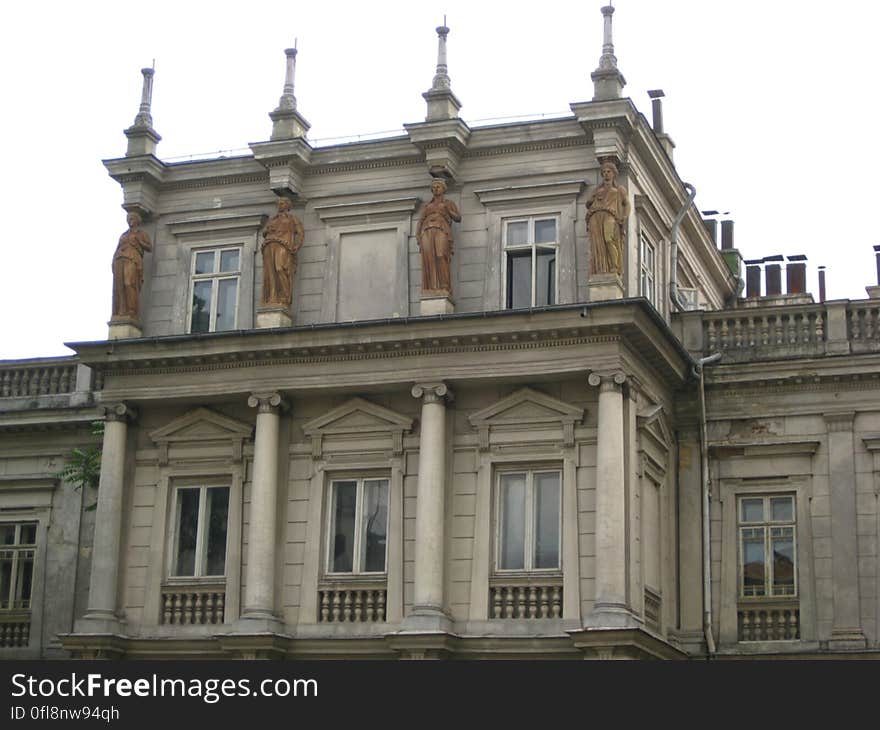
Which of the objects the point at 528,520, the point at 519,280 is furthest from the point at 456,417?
the point at 519,280

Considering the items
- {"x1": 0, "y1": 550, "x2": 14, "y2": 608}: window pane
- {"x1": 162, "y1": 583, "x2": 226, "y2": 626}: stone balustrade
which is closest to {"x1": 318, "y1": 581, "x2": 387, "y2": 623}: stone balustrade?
{"x1": 162, "y1": 583, "x2": 226, "y2": 626}: stone balustrade

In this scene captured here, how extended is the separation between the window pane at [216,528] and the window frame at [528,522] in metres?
5.01

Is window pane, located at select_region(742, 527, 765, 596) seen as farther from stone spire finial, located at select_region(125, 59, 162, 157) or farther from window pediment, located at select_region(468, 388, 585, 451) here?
stone spire finial, located at select_region(125, 59, 162, 157)

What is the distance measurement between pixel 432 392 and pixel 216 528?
15.9ft

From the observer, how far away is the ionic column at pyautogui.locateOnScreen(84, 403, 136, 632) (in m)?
28.5

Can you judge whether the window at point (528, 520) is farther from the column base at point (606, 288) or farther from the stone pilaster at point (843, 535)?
the stone pilaster at point (843, 535)

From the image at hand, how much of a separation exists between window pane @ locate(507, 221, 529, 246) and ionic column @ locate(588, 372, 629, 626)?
3.31 meters

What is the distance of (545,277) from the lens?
2856 centimetres

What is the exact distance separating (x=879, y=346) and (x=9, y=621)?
58.8ft

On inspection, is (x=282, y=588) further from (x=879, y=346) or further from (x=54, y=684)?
(x=879, y=346)

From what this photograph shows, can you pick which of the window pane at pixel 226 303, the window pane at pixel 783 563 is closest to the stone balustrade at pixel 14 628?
the window pane at pixel 226 303

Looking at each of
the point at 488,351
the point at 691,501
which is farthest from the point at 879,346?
the point at 488,351

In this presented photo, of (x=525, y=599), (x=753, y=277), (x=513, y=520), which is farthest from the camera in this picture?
(x=753, y=277)

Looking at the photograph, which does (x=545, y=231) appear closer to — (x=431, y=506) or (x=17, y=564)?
(x=431, y=506)
